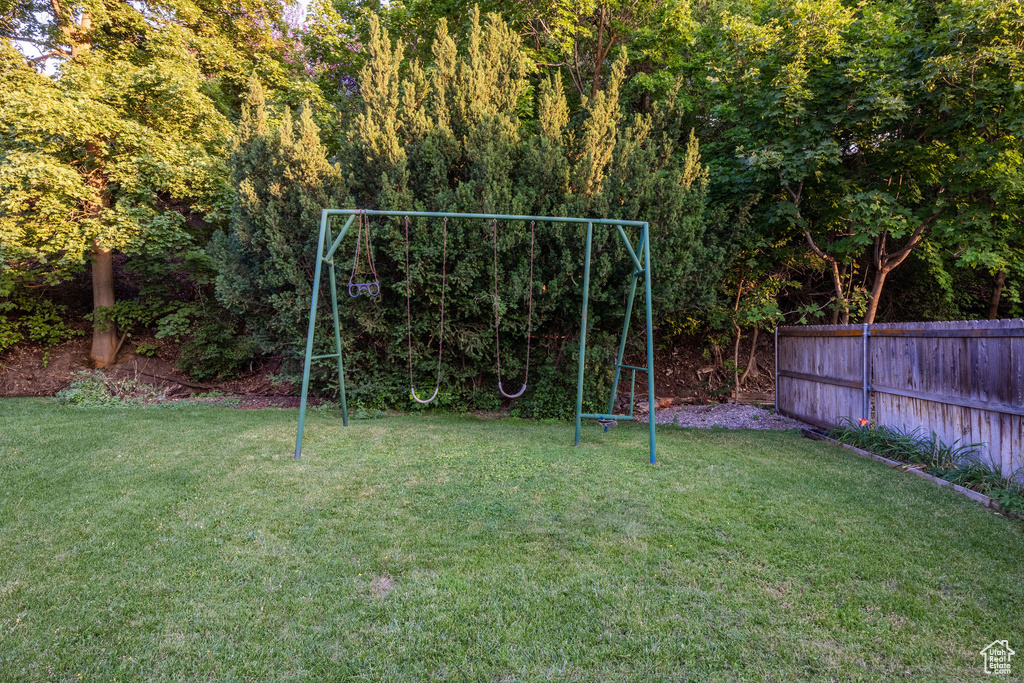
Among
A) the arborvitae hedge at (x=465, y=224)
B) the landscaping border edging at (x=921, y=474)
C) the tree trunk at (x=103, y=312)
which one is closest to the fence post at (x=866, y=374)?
the landscaping border edging at (x=921, y=474)

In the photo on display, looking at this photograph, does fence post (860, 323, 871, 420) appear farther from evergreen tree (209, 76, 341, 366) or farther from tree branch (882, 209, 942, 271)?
evergreen tree (209, 76, 341, 366)

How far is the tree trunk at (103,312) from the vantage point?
1041 cm

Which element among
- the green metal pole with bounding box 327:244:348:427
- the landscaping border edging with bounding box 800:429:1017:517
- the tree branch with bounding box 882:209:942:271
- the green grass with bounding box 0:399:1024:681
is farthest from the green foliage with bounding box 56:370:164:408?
the tree branch with bounding box 882:209:942:271

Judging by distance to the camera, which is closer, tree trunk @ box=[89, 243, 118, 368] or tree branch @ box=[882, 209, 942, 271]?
tree branch @ box=[882, 209, 942, 271]

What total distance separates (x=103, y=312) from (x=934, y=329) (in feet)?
46.8

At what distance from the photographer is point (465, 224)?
7145 mm

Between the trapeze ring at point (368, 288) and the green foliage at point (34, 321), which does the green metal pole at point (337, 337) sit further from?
the green foliage at point (34, 321)

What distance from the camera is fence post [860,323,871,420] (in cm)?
594

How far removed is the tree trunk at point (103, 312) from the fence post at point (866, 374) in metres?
13.9

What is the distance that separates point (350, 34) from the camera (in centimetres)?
1128

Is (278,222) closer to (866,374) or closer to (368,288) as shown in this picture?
(368,288)

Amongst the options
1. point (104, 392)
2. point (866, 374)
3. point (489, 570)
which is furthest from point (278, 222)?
point (866, 374)

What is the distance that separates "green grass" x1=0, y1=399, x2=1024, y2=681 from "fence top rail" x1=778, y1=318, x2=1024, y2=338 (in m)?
1.47

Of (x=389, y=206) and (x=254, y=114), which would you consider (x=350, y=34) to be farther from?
(x=389, y=206)
